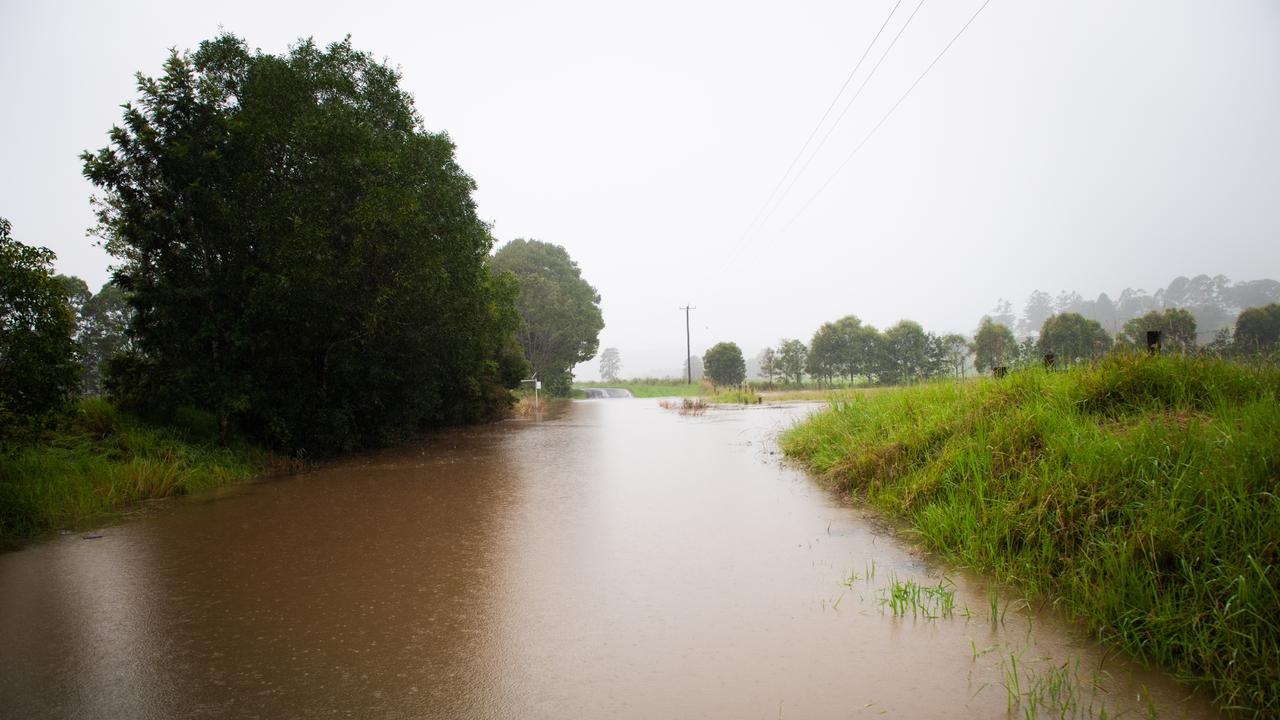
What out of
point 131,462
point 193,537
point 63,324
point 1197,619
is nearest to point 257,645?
point 193,537

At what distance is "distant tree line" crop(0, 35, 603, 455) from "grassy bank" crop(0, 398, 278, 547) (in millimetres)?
701

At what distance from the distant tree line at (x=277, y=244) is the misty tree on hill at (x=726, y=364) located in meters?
30.9

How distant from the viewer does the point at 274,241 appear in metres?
9.23

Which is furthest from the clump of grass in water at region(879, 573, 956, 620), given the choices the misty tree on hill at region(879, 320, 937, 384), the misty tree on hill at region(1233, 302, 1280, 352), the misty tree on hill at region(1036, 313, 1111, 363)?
the misty tree on hill at region(879, 320, 937, 384)

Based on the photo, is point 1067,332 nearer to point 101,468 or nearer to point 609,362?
point 101,468

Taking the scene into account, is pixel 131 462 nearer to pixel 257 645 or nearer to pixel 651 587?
pixel 257 645

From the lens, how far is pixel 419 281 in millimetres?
10336

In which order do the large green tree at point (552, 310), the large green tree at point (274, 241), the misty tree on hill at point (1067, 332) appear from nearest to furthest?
the large green tree at point (274, 241) → the misty tree on hill at point (1067, 332) → the large green tree at point (552, 310)

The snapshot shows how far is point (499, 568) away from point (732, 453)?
6463mm

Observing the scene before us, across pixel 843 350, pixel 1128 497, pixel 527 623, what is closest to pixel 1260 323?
pixel 1128 497

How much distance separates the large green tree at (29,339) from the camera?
593 cm

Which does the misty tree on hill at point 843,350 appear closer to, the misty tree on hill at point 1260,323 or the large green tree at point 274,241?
the misty tree on hill at point 1260,323

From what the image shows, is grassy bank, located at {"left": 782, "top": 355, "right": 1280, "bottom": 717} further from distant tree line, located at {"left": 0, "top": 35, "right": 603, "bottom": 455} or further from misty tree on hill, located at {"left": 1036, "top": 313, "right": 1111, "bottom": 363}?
misty tree on hill, located at {"left": 1036, "top": 313, "right": 1111, "bottom": 363}

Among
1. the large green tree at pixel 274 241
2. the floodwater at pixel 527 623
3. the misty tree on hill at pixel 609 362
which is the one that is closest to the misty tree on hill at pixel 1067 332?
the floodwater at pixel 527 623
